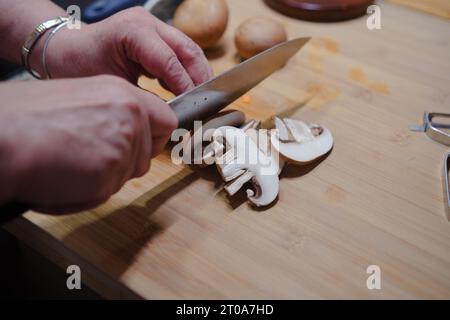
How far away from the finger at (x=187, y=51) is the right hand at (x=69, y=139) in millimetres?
252

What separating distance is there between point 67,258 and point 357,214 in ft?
1.79

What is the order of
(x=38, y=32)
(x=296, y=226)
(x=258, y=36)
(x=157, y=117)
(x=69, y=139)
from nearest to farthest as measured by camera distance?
(x=69, y=139)
(x=157, y=117)
(x=296, y=226)
(x=38, y=32)
(x=258, y=36)

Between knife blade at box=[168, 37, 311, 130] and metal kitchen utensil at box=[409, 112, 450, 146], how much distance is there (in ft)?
1.17

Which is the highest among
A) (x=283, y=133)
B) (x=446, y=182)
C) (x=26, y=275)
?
(x=283, y=133)

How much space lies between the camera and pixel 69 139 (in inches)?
24.0

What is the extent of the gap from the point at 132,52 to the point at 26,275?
28.0 inches

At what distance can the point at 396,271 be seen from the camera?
0.78m

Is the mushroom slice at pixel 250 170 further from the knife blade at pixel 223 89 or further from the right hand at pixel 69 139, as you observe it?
the right hand at pixel 69 139

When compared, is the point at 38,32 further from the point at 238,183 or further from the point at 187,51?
the point at 238,183

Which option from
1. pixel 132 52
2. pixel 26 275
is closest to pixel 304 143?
pixel 132 52

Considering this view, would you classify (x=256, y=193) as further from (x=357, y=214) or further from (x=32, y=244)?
(x=32, y=244)

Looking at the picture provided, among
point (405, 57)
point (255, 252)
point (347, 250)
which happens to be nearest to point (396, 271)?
point (347, 250)

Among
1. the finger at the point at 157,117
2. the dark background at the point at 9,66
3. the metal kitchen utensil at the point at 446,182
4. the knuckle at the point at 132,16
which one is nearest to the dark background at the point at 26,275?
the dark background at the point at 9,66
